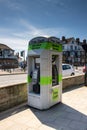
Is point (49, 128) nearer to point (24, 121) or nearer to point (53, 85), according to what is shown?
point (24, 121)

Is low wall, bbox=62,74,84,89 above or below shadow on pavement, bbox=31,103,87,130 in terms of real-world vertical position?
above

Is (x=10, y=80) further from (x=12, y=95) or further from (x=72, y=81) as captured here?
(x=12, y=95)

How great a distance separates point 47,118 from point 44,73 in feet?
5.02

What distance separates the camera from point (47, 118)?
4.45 meters

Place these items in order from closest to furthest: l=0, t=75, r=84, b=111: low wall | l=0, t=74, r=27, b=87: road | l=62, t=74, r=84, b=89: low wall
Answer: l=0, t=75, r=84, b=111: low wall → l=62, t=74, r=84, b=89: low wall → l=0, t=74, r=27, b=87: road

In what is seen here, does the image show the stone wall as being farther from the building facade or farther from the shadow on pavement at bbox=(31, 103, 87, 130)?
the building facade

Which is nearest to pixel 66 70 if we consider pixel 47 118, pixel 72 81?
pixel 72 81

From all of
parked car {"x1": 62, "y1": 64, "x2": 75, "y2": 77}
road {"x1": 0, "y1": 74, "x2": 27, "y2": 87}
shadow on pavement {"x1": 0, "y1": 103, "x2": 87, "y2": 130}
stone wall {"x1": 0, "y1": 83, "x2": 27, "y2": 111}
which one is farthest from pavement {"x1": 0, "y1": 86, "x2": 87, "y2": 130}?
parked car {"x1": 62, "y1": 64, "x2": 75, "y2": 77}

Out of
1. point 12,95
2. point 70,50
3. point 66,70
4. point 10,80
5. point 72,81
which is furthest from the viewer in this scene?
point 70,50

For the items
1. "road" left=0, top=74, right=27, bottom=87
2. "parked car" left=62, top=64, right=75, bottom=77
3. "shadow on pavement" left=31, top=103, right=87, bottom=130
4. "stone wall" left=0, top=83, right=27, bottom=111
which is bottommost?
"shadow on pavement" left=31, top=103, right=87, bottom=130

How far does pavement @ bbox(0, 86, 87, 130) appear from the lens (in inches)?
152

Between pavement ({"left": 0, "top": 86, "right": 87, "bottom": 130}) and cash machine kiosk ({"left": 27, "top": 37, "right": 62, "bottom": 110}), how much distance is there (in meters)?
0.34

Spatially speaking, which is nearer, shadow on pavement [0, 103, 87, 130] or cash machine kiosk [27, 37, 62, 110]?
shadow on pavement [0, 103, 87, 130]

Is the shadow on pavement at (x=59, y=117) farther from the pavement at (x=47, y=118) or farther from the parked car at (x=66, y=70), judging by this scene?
the parked car at (x=66, y=70)
